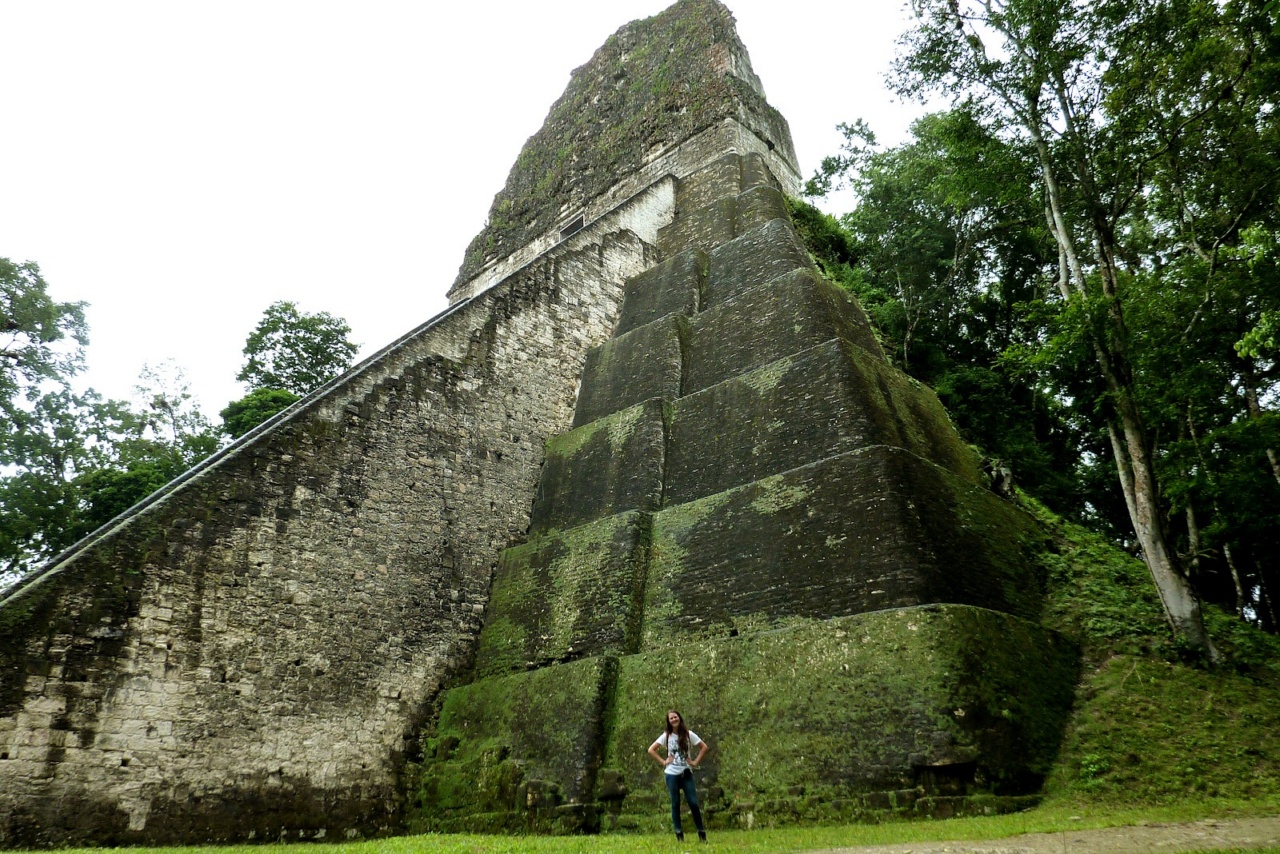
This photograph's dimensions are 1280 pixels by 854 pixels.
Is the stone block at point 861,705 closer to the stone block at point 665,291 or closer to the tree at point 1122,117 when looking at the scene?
the tree at point 1122,117

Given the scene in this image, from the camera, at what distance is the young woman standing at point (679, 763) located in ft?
18.1

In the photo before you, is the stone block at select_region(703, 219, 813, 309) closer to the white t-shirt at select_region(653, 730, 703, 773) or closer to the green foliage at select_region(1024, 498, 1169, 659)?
the green foliage at select_region(1024, 498, 1169, 659)

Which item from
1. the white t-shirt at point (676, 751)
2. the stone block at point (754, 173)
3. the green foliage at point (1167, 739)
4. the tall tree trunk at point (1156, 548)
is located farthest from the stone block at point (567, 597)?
the stone block at point (754, 173)

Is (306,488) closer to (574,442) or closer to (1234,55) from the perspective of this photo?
(574,442)

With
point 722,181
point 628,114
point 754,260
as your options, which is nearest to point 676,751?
point 754,260

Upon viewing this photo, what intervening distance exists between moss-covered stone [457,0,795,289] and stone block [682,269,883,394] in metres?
7.96

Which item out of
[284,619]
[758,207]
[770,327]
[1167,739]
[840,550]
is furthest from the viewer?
[758,207]

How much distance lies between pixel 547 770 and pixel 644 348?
6510 millimetres

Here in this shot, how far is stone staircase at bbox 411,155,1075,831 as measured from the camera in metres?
5.84

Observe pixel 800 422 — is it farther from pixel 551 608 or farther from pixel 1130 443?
pixel 551 608

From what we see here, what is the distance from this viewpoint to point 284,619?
7.65 metres

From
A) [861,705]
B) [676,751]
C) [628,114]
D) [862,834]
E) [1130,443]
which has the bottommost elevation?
[862,834]

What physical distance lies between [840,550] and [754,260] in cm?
632

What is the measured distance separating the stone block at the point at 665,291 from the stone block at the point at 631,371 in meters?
0.64
